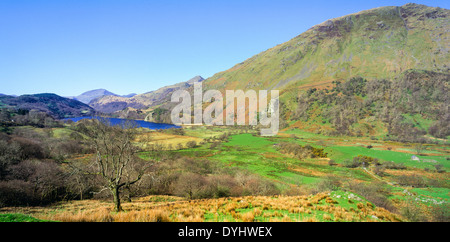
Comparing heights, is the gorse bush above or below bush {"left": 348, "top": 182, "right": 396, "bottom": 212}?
below

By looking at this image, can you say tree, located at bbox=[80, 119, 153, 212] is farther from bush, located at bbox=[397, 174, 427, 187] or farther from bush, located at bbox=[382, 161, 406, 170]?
bush, located at bbox=[382, 161, 406, 170]

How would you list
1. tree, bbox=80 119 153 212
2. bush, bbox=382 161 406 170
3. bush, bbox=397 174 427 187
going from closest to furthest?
tree, bbox=80 119 153 212 < bush, bbox=397 174 427 187 < bush, bbox=382 161 406 170

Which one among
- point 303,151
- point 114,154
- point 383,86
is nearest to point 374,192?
point 114,154

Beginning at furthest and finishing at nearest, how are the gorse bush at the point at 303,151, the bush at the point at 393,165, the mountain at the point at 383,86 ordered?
the mountain at the point at 383,86 < the gorse bush at the point at 303,151 < the bush at the point at 393,165

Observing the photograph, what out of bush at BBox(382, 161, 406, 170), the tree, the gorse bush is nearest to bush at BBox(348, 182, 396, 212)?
bush at BBox(382, 161, 406, 170)

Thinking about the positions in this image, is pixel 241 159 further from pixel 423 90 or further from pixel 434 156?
pixel 423 90

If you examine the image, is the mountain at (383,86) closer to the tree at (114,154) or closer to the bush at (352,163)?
the bush at (352,163)

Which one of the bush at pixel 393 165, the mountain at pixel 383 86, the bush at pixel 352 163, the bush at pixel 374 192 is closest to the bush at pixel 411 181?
the bush at pixel 374 192

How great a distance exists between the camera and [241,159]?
2670 inches

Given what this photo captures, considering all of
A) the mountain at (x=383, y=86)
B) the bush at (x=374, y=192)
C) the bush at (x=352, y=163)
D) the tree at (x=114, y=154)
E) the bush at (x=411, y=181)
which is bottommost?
the bush at (x=352, y=163)

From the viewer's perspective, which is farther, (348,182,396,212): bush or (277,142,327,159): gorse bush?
(277,142,327,159): gorse bush

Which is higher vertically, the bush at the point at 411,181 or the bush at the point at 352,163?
the bush at the point at 411,181
